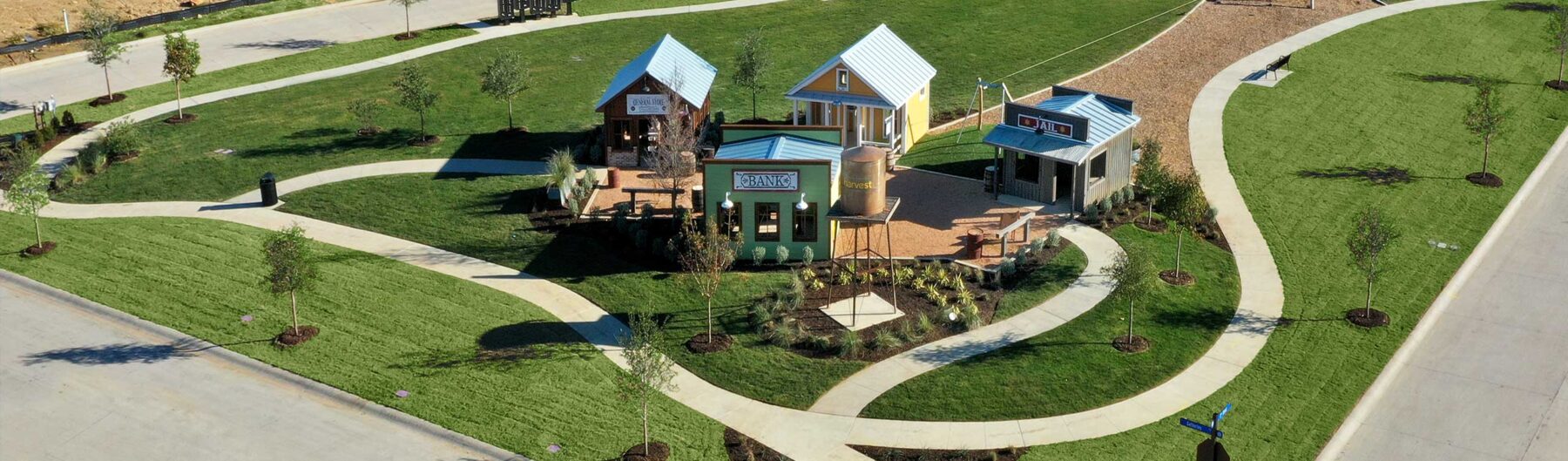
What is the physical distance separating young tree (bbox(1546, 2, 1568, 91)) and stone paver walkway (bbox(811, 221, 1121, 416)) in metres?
27.4

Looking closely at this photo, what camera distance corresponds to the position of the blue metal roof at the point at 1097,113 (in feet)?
157

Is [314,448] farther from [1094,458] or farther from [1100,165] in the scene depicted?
[1100,165]

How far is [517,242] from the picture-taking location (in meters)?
45.6

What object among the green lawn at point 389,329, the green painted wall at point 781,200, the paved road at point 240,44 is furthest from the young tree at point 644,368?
the paved road at point 240,44

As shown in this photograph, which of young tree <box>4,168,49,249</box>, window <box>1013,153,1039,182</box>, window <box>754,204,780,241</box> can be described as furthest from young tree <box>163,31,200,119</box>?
window <box>1013,153,1039,182</box>

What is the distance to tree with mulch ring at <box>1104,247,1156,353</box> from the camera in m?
37.6

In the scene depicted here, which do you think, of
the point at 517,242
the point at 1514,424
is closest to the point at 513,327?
the point at 517,242

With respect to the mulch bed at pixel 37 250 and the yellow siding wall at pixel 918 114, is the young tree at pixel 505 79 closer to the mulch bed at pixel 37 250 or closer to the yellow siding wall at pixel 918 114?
the yellow siding wall at pixel 918 114

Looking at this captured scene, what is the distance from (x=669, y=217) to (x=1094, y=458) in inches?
715

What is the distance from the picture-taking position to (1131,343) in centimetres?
3816

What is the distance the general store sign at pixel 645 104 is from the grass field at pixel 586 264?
4056mm

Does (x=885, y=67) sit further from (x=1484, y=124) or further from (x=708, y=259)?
(x=1484, y=124)

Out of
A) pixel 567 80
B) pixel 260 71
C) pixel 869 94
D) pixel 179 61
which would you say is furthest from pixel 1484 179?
pixel 260 71

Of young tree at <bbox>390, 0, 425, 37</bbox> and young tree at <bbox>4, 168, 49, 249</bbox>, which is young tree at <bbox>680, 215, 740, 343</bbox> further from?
young tree at <bbox>390, 0, 425, 37</bbox>
